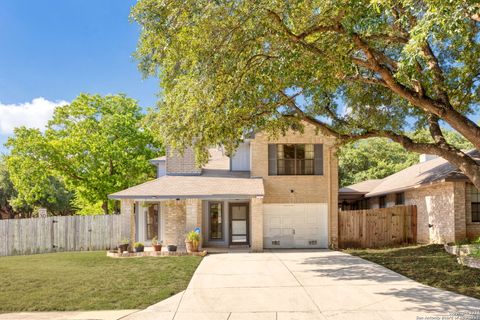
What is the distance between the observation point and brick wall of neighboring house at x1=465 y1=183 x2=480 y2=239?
18391 millimetres

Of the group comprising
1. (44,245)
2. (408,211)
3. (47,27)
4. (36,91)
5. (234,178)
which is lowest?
(44,245)

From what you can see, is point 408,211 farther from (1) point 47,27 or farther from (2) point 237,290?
(1) point 47,27

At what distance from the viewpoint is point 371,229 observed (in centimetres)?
2127

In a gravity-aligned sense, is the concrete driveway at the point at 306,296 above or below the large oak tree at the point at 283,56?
below

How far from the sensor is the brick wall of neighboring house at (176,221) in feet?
69.5

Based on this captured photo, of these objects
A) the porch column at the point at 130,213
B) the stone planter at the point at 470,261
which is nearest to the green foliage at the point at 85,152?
the porch column at the point at 130,213

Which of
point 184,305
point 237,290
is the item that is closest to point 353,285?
point 237,290

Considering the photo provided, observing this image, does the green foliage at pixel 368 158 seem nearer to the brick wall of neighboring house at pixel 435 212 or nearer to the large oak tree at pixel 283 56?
the brick wall of neighboring house at pixel 435 212

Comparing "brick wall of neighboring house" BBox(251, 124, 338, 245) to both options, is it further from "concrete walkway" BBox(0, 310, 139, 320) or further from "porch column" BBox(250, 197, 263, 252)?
"concrete walkway" BBox(0, 310, 139, 320)

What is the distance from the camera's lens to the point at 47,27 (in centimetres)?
2122

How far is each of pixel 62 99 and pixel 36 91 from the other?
13.0ft

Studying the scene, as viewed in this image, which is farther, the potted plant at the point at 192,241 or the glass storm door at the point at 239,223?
the glass storm door at the point at 239,223

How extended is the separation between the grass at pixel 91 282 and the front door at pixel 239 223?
5.24 meters

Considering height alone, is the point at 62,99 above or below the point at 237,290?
above
